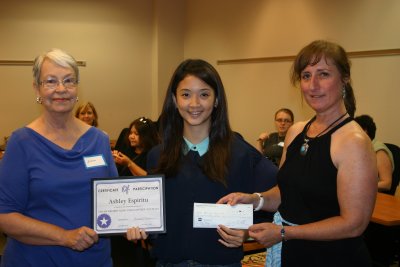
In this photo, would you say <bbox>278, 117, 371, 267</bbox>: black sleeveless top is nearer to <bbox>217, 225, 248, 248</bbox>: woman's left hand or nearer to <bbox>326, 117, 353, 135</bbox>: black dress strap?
<bbox>326, 117, 353, 135</bbox>: black dress strap

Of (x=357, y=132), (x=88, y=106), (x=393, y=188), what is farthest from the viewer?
(x=88, y=106)

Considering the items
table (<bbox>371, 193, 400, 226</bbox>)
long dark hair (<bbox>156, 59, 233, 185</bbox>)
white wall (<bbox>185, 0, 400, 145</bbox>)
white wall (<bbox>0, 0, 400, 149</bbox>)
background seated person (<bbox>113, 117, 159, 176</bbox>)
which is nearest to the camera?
long dark hair (<bbox>156, 59, 233, 185</bbox>)

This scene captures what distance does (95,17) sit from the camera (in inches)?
313

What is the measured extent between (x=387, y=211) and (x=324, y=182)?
1948 millimetres

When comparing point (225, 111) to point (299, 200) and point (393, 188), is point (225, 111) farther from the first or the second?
point (393, 188)

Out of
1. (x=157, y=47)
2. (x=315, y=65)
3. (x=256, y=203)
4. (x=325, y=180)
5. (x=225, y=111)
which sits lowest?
(x=256, y=203)

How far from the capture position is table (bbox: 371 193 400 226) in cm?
314

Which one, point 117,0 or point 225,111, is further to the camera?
point 117,0

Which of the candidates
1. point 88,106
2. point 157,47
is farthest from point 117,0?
point 88,106

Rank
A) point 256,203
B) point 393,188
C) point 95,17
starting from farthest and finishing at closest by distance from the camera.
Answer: point 95,17 → point 393,188 → point 256,203

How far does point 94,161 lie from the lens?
1.96 m

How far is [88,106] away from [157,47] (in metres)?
2.70

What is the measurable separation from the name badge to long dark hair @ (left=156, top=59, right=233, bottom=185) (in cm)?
31

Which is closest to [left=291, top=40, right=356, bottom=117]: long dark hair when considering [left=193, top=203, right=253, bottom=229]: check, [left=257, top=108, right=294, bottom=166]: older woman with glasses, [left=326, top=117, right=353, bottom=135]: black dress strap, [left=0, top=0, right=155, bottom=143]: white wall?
[left=326, top=117, right=353, bottom=135]: black dress strap
